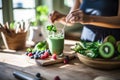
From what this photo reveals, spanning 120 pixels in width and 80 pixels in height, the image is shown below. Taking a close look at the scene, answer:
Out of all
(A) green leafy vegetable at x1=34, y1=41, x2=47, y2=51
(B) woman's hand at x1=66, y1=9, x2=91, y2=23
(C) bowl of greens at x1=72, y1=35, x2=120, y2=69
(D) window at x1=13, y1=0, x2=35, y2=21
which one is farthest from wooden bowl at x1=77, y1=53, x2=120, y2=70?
(D) window at x1=13, y1=0, x2=35, y2=21

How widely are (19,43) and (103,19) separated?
0.65 metres

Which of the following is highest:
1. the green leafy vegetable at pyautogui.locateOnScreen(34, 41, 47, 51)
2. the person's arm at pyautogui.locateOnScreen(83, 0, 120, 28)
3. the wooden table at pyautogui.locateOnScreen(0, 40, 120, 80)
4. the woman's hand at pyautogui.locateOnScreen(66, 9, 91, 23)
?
the woman's hand at pyautogui.locateOnScreen(66, 9, 91, 23)

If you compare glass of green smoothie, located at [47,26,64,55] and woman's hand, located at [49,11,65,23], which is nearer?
glass of green smoothie, located at [47,26,64,55]

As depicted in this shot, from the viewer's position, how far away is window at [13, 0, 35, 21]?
2.46m

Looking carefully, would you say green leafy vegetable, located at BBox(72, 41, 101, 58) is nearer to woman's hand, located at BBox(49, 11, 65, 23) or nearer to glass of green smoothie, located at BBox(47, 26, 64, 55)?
glass of green smoothie, located at BBox(47, 26, 64, 55)

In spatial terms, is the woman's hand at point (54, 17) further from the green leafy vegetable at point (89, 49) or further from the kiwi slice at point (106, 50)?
the kiwi slice at point (106, 50)

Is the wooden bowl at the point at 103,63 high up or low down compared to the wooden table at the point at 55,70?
up

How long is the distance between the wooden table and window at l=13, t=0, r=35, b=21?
45.4 inches

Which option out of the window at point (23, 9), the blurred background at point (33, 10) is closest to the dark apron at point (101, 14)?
the blurred background at point (33, 10)

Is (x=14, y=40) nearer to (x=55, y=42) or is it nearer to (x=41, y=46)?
(x=41, y=46)

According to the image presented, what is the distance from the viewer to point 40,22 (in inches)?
114

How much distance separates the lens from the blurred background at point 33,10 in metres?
2.29

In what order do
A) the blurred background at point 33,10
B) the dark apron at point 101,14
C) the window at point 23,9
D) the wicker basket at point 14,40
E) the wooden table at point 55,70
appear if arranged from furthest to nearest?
1. the window at point 23,9
2. the blurred background at point 33,10
3. the dark apron at point 101,14
4. the wicker basket at point 14,40
5. the wooden table at point 55,70

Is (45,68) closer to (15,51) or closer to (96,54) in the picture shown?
(96,54)
